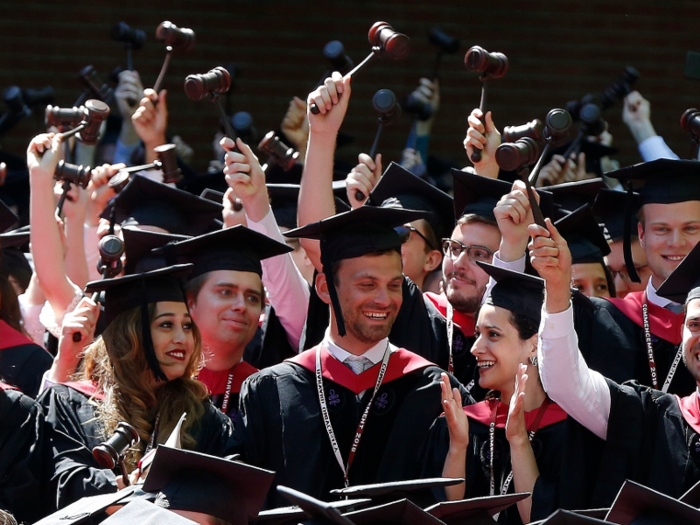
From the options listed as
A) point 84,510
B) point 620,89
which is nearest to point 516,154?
point 84,510

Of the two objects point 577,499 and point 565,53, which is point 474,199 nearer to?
point 577,499

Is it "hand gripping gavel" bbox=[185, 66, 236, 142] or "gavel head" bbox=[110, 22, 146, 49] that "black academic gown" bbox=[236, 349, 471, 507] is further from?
"gavel head" bbox=[110, 22, 146, 49]

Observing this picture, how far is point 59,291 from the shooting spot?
527 centimetres

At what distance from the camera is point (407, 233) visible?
→ 17.0ft

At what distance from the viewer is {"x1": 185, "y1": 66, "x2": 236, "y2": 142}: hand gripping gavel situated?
4.86 meters

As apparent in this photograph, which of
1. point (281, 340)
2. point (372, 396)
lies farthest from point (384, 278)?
Result: point (281, 340)

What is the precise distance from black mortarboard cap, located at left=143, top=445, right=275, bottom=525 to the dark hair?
123 centimetres

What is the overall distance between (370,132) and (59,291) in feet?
13.9

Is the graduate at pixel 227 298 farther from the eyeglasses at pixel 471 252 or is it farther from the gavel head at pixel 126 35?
the gavel head at pixel 126 35

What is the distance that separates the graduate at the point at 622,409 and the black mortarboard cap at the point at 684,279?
0.20 metres

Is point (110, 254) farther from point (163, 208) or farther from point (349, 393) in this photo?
point (349, 393)

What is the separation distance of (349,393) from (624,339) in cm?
111

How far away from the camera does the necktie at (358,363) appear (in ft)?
14.9

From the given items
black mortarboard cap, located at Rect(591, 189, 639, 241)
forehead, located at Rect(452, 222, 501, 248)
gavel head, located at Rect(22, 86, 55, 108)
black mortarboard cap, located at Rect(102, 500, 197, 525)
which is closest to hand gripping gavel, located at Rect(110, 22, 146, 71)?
gavel head, located at Rect(22, 86, 55, 108)
